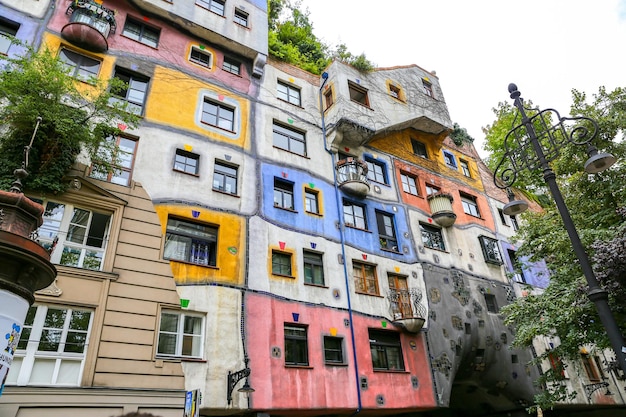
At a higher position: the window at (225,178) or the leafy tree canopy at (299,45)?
the leafy tree canopy at (299,45)

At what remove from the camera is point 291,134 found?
663 inches

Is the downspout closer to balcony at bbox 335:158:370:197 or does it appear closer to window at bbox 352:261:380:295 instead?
balcony at bbox 335:158:370:197

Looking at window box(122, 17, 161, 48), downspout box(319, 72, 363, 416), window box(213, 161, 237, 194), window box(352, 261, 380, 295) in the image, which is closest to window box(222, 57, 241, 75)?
window box(122, 17, 161, 48)

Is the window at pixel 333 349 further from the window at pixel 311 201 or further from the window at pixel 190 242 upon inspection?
the window at pixel 311 201

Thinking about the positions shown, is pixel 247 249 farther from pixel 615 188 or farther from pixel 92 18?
pixel 615 188

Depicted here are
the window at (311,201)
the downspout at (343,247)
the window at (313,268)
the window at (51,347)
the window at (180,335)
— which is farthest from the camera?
the window at (311,201)

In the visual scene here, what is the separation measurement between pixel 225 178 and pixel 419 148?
11882mm

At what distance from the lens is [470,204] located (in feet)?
72.4

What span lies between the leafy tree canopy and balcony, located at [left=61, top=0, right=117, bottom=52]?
6.94 m

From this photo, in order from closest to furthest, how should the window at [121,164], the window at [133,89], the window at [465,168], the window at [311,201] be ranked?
1. the window at [121,164]
2. the window at [133,89]
3. the window at [311,201]
4. the window at [465,168]

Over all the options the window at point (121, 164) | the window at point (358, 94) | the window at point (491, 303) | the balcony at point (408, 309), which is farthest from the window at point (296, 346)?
the window at point (358, 94)

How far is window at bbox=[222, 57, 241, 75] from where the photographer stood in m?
16.6

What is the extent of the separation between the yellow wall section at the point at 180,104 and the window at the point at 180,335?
20.2ft

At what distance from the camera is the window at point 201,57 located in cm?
1573
